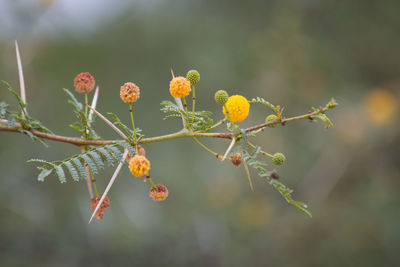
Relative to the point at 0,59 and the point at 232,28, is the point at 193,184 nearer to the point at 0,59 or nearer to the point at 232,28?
the point at 232,28

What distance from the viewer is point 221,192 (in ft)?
13.0

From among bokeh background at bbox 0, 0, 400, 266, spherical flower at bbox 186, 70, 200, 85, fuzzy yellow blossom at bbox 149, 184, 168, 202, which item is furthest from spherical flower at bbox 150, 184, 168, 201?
bokeh background at bbox 0, 0, 400, 266

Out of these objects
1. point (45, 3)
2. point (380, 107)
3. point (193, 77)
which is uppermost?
point (380, 107)

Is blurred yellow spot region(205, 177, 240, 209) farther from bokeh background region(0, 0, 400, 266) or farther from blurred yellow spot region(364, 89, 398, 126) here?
blurred yellow spot region(364, 89, 398, 126)

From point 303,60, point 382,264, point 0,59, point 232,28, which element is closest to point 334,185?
point 382,264

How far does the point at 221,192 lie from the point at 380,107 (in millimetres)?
1810

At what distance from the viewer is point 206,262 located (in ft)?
11.9

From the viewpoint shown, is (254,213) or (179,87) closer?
(179,87)

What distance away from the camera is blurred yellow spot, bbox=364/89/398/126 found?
12.7 feet

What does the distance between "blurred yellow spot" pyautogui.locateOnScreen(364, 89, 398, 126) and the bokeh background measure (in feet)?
0.05

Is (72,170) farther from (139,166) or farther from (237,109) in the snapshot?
(237,109)

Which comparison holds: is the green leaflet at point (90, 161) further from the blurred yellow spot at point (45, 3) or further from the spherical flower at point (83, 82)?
the blurred yellow spot at point (45, 3)

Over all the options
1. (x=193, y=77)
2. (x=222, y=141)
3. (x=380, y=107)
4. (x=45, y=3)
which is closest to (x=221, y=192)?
(x=222, y=141)

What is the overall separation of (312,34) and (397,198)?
82.8 inches
